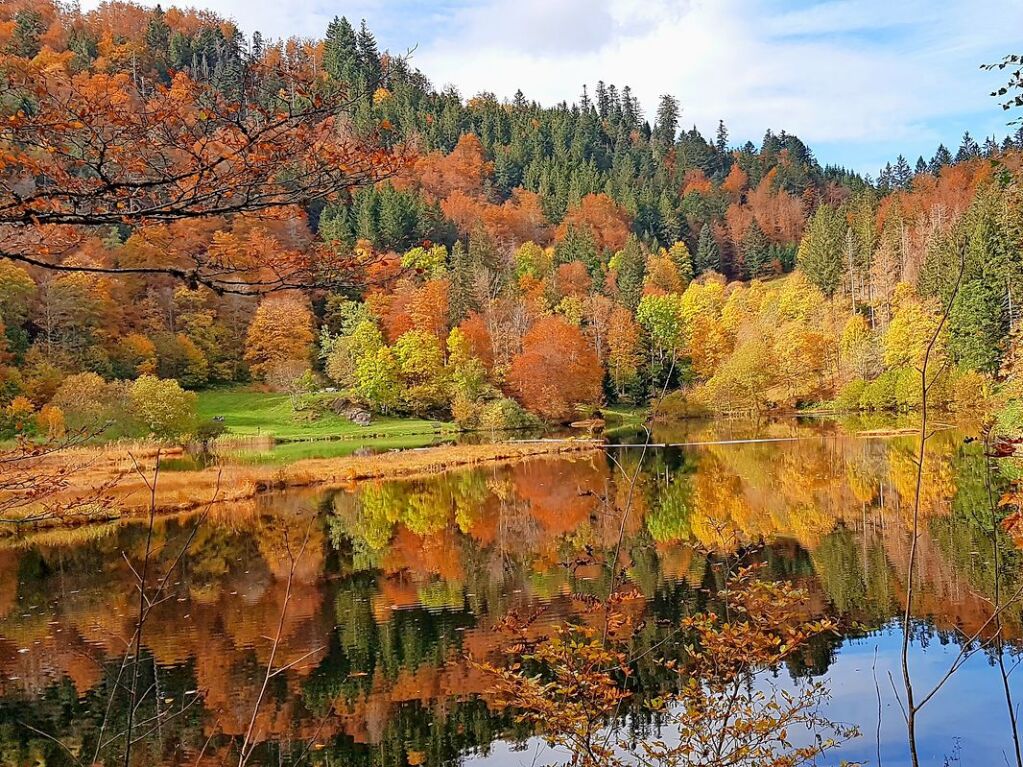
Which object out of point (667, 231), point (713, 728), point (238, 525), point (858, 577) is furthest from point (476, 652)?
point (667, 231)

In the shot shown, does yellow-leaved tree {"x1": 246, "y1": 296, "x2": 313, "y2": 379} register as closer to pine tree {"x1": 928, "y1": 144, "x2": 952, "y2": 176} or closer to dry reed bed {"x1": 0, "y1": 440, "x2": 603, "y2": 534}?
dry reed bed {"x1": 0, "y1": 440, "x2": 603, "y2": 534}

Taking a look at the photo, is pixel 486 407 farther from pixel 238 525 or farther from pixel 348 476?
pixel 238 525

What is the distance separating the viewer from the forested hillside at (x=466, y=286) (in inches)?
201

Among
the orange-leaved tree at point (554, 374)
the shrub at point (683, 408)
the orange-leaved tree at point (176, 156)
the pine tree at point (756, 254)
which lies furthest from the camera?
the pine tree at point (756, 254)

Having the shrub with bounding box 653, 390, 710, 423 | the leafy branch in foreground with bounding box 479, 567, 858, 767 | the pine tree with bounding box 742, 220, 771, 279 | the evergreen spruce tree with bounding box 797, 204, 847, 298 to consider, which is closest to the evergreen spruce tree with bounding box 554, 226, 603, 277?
the pine tree with bounding box 742, 220, 771, 279

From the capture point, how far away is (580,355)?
195ft

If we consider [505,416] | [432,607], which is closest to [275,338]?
[505,416]

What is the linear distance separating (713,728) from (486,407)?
46178mm

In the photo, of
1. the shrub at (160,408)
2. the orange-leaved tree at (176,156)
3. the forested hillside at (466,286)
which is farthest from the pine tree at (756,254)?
the orange-leaved tree at (176,156)

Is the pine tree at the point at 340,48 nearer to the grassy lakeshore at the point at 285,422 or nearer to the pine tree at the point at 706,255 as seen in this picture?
the pine tree at the point at 706,255

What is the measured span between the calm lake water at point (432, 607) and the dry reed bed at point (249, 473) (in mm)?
2461

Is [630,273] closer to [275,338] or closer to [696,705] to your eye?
[275,338]

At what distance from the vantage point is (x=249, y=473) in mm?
29609

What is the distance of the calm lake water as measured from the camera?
27.7 ft
